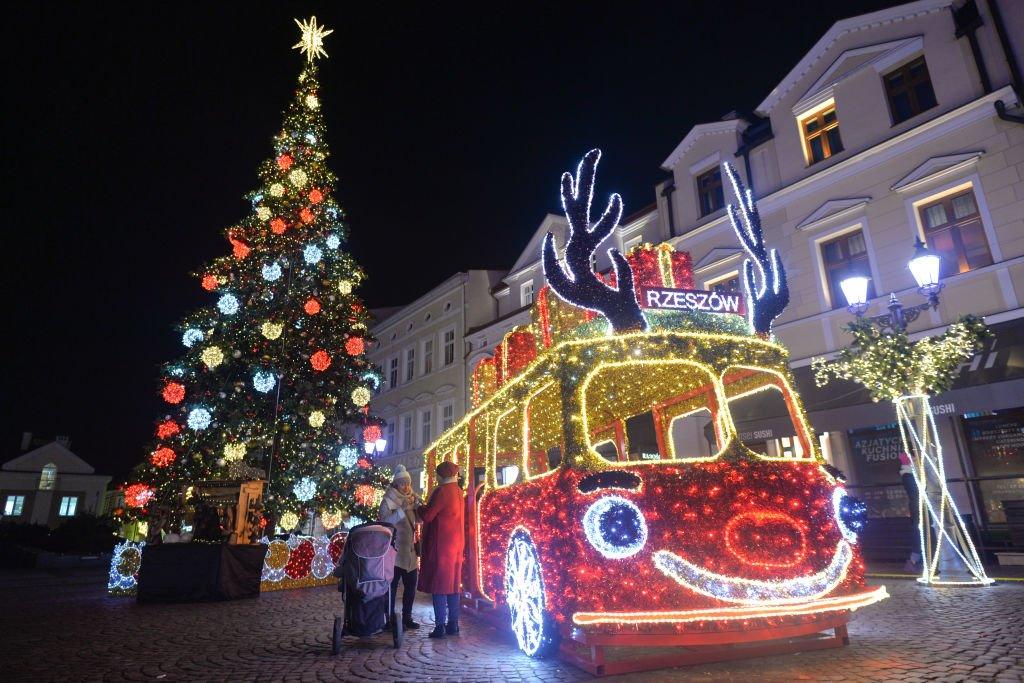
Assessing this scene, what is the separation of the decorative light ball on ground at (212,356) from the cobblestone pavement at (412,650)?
5380 mm

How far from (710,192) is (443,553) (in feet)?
47.6

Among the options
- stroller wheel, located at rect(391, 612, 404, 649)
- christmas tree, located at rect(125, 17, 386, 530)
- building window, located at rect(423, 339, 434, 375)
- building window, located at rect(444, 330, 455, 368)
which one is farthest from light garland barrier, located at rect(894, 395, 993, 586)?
building window, located at rect(423, 339, 434, 375)

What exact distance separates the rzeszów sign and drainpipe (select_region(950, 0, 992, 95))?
1108cm

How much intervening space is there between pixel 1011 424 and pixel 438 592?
38.4 ft

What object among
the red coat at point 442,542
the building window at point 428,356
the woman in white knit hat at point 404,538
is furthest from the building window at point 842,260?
the building window at point 428,356

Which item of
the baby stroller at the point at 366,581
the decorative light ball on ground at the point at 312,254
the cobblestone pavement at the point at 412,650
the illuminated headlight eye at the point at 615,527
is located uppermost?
the decorative light ball on ground at the point at 312,254

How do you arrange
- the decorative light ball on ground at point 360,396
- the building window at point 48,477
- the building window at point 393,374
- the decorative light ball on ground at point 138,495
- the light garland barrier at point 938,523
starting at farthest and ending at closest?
the building window at point 48,477 < the building window at point 393,374 < the decorative light ball on ground at point 360,396 < the decorative light ball on ground at point 138,495 < the light garland barrier at point 938,523

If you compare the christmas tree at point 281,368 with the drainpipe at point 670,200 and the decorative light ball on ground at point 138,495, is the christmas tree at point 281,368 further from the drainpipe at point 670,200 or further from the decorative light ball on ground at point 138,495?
the drainpipe at point 670,200

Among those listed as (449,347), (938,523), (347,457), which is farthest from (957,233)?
(449,347)

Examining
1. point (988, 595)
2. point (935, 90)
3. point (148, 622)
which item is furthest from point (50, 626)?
point (935, 90)

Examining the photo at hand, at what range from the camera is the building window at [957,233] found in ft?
37.4

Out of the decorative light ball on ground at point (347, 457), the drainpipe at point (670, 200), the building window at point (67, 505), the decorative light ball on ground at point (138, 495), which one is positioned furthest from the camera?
the building window at point (67, 505)

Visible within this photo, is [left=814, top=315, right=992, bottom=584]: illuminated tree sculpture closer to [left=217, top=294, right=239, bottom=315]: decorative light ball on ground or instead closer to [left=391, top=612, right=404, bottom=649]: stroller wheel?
[left=391, top=612, right=404, bottom=649]: stroller wheel

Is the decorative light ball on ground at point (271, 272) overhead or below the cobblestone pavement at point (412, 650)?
overhead
